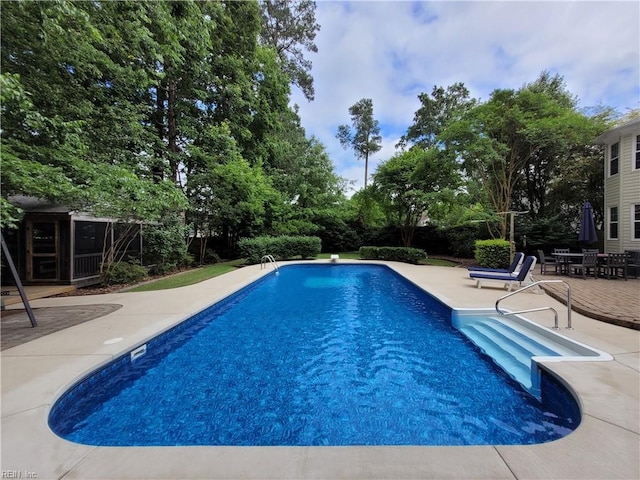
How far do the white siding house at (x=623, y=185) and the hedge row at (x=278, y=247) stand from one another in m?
13.6

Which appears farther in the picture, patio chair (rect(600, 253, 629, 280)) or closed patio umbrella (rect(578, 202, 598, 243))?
closed patio umbrella (rect(578, 202, 598, 243))

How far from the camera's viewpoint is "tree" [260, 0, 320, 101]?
1938 cm

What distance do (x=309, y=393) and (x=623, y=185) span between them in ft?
49.0

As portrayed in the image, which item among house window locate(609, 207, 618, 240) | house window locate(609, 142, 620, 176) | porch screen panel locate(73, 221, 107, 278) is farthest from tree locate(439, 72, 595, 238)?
porch screen panel locate(73, 221, 107, 278)

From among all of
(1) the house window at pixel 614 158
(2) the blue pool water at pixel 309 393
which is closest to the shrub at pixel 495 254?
(1) the house window at pixel 614 158

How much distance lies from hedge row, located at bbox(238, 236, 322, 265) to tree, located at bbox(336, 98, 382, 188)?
53.8 ft

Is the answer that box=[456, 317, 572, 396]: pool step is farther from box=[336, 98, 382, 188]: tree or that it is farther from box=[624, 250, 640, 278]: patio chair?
box=[336, 98, 382, 188]: tree

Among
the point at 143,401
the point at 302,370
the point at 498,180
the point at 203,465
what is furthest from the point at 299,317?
the point at 498,180

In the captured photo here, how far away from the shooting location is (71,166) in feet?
19.1

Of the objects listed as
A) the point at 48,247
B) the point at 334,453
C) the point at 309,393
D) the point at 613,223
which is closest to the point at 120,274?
the point at 48,247

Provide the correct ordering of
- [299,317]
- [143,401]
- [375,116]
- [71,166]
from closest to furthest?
[143,401] → [71,166] → [299,317] → [375,116]

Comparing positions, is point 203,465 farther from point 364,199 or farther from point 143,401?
point 364,199

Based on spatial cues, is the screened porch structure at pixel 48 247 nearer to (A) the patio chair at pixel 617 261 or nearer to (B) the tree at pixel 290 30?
(A) the patio chair at pixel 617 261

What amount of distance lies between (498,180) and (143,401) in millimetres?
16007
